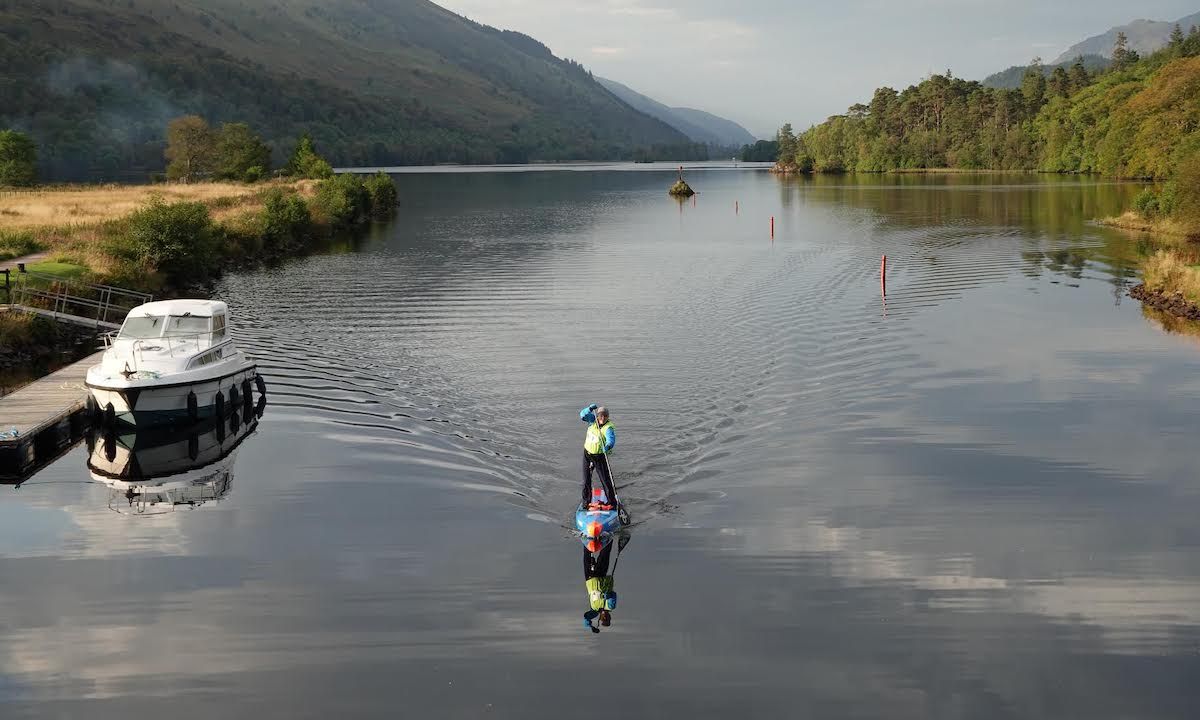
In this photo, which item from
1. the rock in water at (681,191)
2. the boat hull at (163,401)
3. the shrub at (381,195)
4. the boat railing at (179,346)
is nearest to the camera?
the boat hull at (163,401)

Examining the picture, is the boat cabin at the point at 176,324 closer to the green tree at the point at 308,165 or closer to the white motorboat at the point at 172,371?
the white motorboat at the point at 172,371

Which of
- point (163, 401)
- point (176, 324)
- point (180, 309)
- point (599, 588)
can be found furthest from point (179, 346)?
point (599, 588)

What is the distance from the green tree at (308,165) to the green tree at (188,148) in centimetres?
1243

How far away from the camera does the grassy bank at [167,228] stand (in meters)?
66.9

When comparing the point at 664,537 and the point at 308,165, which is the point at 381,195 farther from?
the point at 664,537

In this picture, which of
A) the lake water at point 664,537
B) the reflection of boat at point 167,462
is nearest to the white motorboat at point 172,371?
the reflection of boat at point 167,462

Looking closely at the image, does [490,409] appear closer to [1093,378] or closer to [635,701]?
[635,701]

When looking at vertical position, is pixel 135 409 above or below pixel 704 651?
above

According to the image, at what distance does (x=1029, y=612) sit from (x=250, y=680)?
15.7 metres

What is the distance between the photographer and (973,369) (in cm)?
4778

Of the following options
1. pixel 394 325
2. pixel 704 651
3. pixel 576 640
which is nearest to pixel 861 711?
Answer: pixel 704 651

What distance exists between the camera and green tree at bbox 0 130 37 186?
13888cm

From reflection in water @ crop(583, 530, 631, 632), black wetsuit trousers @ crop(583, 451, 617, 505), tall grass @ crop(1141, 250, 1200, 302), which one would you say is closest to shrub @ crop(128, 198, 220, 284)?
black wetsuit trousers @ crop(583, 451, 617, 505)

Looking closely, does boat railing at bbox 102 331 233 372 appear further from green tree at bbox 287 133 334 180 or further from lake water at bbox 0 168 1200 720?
green tree at bbox 287 133 334 180
